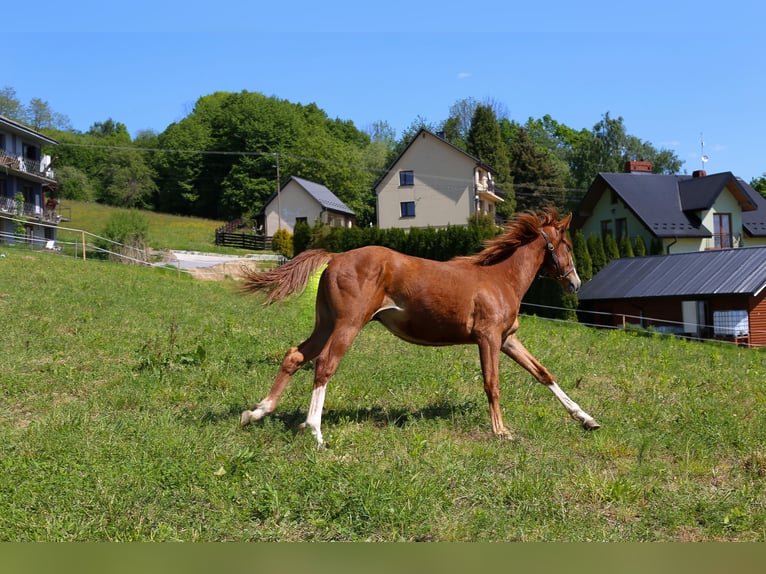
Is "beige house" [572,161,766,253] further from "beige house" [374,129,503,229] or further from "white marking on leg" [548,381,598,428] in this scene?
"white marking on leg" [548,381,598,428]

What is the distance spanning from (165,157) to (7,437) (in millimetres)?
91902

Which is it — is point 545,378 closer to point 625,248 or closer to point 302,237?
point 625,248

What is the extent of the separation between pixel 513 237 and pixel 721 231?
1696 inches

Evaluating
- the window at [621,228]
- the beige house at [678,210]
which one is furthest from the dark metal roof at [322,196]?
the window at [621,228]

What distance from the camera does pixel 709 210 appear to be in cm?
4547

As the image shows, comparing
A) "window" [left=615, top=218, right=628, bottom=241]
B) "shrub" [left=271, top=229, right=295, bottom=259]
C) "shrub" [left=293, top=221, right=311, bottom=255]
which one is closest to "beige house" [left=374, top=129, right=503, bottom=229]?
"shrub" [left=271, top=229, right=295, bottom=259]

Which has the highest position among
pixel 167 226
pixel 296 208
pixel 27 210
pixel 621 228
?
pixel 296 208

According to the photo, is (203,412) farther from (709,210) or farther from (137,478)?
(709,210)

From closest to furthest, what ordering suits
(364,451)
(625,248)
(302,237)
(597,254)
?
(364,451)
(597,254)
(625,248)
(302,237)

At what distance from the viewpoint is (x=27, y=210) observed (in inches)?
2069

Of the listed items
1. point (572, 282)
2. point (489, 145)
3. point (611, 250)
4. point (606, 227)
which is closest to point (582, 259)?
point (611, 250)

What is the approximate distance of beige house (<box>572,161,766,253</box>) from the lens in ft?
146

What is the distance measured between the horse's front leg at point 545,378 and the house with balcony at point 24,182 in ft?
142

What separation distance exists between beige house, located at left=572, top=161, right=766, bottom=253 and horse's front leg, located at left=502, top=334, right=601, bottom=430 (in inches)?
1520
